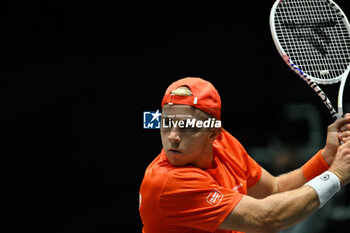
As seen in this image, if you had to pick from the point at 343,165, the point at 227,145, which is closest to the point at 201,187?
the point at 227,145

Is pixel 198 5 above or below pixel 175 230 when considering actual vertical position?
above

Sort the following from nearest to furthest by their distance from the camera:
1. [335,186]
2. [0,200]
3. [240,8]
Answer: [335,186] < [0,200] < [240,8]

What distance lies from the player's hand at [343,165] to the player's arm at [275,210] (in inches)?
3.1

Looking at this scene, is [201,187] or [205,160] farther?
[205,160]

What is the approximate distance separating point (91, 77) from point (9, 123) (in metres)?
0.71

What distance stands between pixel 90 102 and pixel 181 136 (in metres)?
1.84

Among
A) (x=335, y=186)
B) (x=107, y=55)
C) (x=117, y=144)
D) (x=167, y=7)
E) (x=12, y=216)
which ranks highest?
(x=167, y=7)

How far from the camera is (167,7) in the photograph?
12.8 ft

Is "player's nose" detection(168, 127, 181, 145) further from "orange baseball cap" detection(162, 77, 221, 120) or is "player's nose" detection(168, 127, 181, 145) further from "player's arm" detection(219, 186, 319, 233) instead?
"player's arm" detection(219, 186, 319, 233)

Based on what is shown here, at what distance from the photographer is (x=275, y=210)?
6.53ft

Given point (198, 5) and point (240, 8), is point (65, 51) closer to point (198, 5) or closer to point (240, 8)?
point (198, 5)

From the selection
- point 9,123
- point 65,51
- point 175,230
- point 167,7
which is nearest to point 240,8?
point 167,7

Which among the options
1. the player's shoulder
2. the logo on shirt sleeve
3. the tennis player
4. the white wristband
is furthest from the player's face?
the white wristband

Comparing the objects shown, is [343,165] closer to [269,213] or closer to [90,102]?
[269,213]
